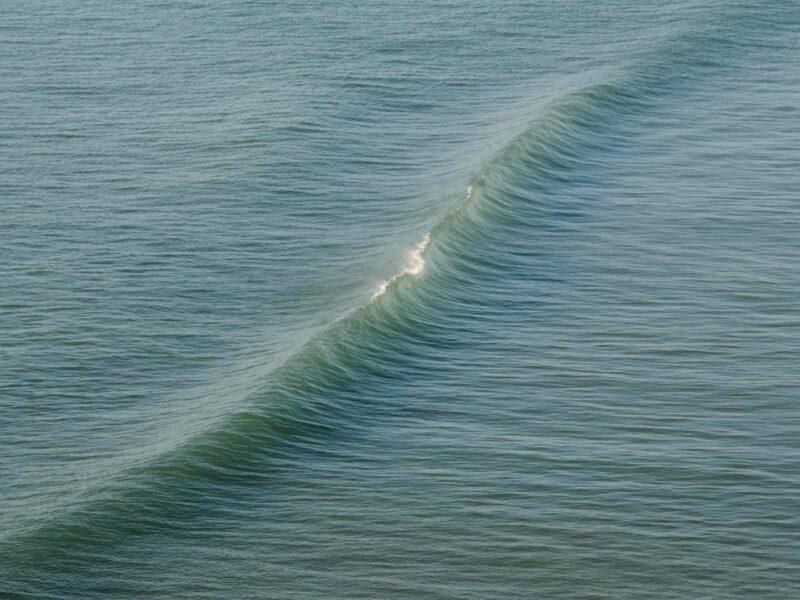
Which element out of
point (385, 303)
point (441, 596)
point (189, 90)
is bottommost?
point (441, 596)

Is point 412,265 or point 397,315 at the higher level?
point 412,265

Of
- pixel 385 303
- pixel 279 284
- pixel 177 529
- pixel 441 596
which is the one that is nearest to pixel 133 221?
pixel 279 284

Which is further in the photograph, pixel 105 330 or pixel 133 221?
pixel 133 221

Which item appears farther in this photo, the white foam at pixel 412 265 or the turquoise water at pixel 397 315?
the white foam at pixel 412 265

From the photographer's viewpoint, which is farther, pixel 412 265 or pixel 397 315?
pixel 412 265

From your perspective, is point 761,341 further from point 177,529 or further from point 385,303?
point 177,529
